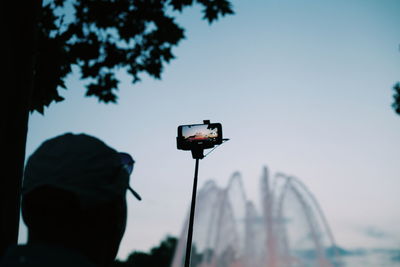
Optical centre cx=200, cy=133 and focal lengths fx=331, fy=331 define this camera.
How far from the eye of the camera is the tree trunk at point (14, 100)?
195 cm

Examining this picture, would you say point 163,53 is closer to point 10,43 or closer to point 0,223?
point 10,43

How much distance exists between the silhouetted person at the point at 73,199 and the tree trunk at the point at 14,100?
2.44 feet

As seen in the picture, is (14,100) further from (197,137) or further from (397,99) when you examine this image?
(397,99)

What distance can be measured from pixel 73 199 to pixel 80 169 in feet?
0.39

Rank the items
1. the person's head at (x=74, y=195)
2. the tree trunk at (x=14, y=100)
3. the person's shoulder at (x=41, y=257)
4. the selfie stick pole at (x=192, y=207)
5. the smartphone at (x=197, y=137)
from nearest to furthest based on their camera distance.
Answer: the person's shoulder at (x=41, y=257) < the person's head at (x=74, y=195) < the tree trunk at (x=14, y=100) < the selfie stick pole at (x=192, y=207) < the smartphone at (x=197, y=137)

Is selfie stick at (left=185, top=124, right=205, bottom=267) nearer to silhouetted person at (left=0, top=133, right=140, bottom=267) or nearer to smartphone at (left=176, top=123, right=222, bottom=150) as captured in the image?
smartphone at (left=176, top=123, right=222, bottom=150)

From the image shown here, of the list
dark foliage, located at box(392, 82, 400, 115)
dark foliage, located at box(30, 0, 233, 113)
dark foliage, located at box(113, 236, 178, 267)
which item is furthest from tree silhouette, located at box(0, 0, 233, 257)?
dark foliage, located at box(113, 236, 178, 267)

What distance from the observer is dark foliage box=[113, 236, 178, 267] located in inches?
3327

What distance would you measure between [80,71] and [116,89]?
0.74m

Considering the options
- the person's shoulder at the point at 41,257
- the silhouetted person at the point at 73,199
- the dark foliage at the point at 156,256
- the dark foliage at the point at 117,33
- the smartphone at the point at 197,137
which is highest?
the dark foliage at the point at 117,33

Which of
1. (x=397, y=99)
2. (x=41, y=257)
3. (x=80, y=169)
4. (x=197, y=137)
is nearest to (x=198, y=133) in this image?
(x=197, y=137)

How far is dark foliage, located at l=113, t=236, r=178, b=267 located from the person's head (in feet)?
272

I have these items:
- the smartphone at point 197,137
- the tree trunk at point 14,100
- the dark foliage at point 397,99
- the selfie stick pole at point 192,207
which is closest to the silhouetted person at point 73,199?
the tree trunk at point 14,100

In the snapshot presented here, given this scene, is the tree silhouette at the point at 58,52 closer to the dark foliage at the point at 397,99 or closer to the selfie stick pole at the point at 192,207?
the selfie stick pole at the point at 192,207
